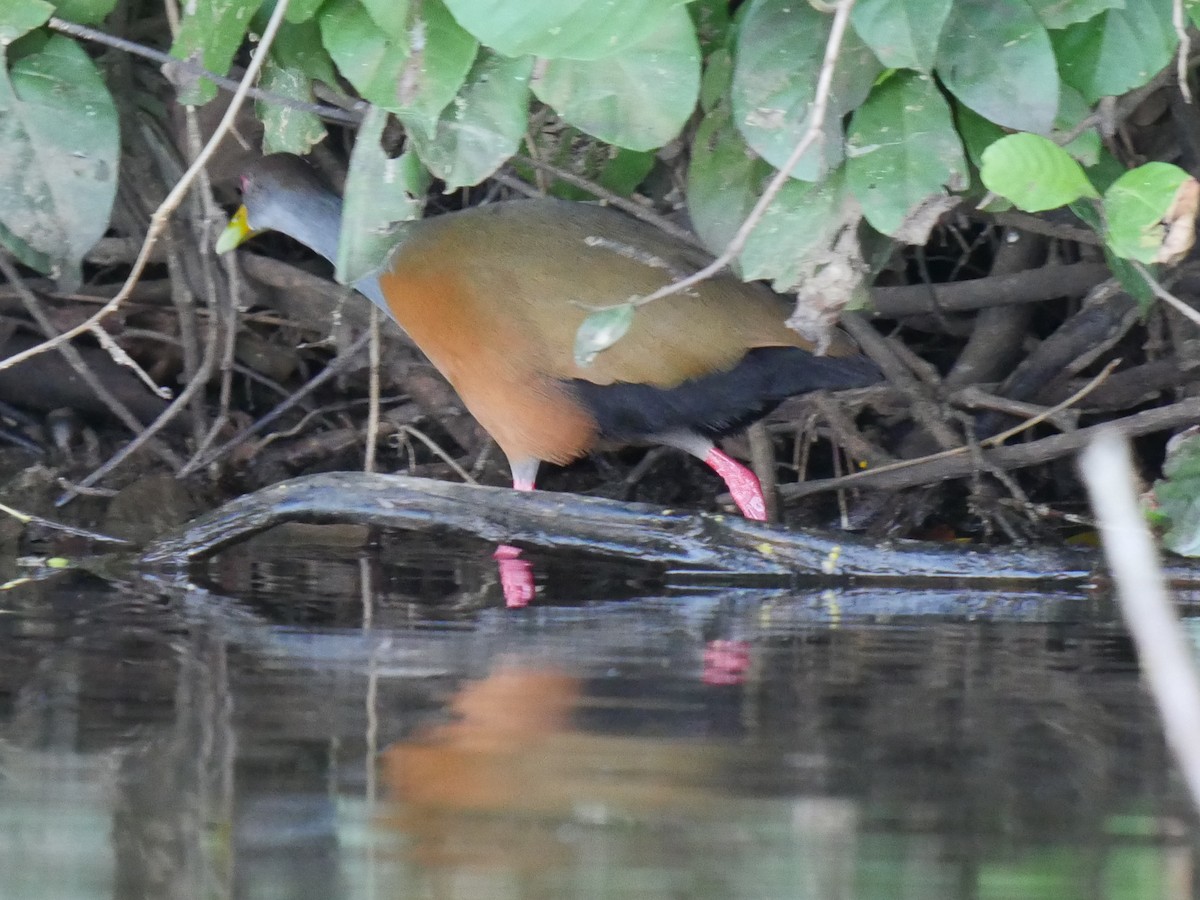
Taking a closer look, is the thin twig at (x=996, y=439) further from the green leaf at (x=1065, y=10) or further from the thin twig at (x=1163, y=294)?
the green leaf at (x=1065, y=10)

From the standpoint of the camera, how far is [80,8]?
2.74 meters

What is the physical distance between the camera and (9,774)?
160 centimetres

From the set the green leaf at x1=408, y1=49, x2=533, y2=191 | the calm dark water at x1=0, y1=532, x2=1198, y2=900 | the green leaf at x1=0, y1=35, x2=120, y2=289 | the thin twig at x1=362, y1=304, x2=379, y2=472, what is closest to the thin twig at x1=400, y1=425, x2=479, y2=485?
the thin twig at x1=362, y1=304, x2=379, y2=472

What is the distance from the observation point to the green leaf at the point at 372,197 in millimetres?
2531

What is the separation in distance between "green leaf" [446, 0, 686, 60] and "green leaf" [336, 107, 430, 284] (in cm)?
47

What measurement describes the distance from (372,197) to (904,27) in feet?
3.10

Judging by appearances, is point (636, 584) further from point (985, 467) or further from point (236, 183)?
point (236, 183)

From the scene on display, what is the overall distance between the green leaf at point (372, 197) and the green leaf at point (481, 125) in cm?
9

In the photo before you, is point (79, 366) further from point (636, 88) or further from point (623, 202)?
point (636, 88)

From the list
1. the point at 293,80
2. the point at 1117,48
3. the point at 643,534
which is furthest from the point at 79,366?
the point at 1117,48

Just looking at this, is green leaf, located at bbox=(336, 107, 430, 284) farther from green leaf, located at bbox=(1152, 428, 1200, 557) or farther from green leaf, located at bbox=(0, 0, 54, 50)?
green leaf, located at bbox=(1152, 428, 1200, 557)

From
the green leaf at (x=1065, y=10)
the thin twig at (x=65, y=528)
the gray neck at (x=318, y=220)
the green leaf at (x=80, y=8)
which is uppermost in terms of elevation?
the green leaf at (x=80, y=8)

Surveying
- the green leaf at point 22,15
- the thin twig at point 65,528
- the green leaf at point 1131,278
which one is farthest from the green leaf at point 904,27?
the thin twig at point 65,528

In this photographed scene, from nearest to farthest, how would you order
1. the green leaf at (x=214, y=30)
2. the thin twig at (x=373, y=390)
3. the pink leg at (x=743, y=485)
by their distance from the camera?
the green leaf at (x=214, y=30) < the pink leg at (x=743, y=485) < the thin twig at (x=373, y=390)
